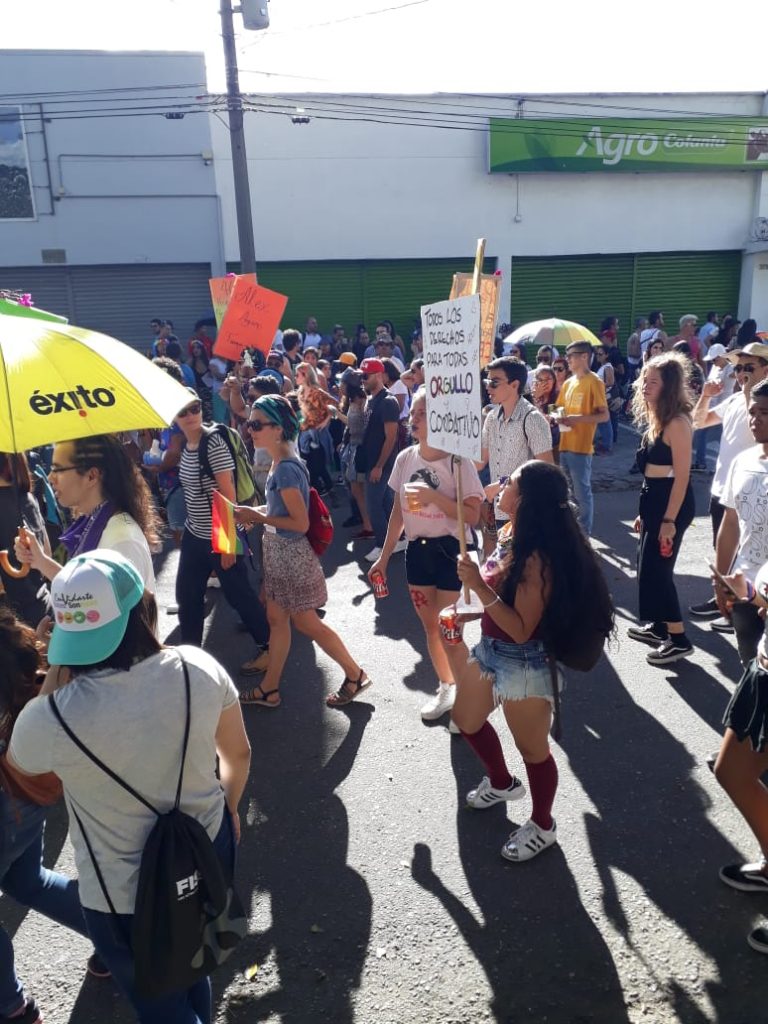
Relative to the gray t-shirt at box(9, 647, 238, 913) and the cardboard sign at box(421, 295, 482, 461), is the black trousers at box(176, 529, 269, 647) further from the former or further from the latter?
the gray t-shirt at box(9, 647, 238, 913)

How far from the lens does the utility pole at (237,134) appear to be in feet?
40.6

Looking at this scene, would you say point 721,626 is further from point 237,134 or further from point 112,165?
point 112,165

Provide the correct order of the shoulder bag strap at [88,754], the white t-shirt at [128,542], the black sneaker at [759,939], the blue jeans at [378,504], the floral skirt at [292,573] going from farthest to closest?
the blue jeans at [378,504] < the floral skirt at [292,573] < the white t-shirt at [128,542] < the black sneaker at [759,939] < the shoulder bag strap at [88,754]

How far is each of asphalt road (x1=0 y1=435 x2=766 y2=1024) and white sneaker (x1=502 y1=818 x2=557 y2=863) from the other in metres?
0.05

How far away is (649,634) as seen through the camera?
5332 mm

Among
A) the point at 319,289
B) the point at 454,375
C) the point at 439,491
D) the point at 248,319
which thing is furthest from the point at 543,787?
the point at 319,289

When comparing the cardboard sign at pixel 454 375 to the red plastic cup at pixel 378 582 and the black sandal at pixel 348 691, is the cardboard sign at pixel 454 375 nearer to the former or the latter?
the red plastic cup at pixel 378 582

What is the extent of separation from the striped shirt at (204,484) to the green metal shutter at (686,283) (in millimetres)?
18285

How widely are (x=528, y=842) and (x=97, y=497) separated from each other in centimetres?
227

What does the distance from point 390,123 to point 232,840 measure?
62.5ft

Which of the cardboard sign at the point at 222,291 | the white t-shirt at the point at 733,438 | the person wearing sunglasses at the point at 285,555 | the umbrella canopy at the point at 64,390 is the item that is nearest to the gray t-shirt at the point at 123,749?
the umbrella canopy at the point at 64,390

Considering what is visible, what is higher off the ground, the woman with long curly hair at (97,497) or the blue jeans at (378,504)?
the woman with long curly hair at (97,497)

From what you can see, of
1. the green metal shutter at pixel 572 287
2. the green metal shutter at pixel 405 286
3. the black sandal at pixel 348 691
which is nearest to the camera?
the black sandal at pixel 348 691

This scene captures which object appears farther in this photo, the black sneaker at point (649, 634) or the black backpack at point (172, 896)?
the black sneaker at point (649, 634)
